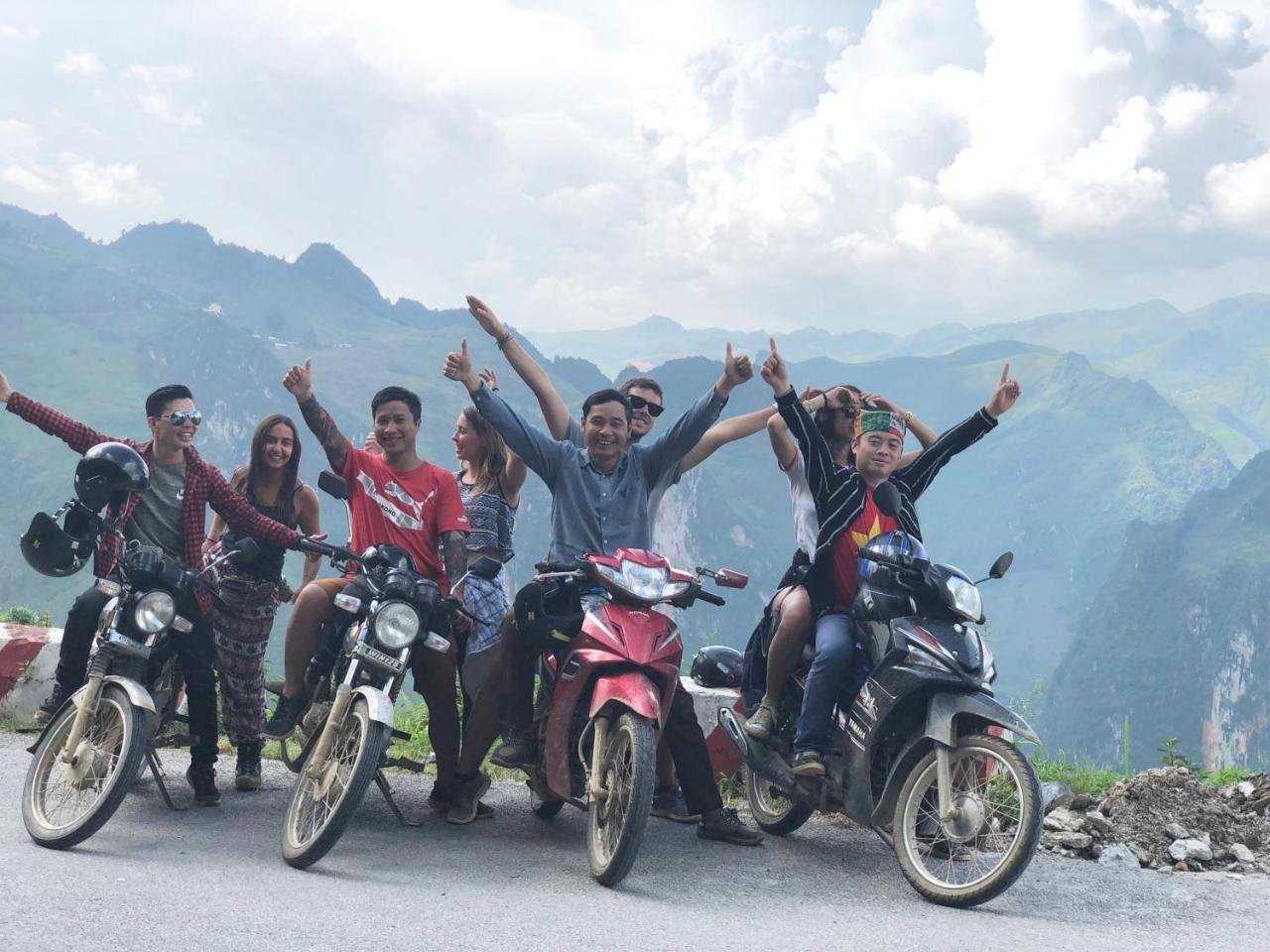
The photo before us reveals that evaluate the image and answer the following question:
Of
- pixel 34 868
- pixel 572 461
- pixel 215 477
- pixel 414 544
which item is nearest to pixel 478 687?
pixel 414 544

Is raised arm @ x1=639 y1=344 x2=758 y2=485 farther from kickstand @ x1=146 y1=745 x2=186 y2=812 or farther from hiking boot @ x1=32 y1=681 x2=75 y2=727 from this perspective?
hiking boot @ x1=32 y1=681 x2=75 y2=727

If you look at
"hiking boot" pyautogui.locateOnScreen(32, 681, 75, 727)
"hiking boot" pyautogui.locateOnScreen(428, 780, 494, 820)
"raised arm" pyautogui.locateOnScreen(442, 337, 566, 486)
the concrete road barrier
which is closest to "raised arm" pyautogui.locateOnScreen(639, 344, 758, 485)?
"raised arm" pyautogui.locateOnScreen(442, 337, 566, 486)

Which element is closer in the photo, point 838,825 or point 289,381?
point 289,381

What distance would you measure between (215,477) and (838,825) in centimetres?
347

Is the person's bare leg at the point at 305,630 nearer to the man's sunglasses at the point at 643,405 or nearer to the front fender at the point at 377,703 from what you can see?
the front fender at the point at 377,703

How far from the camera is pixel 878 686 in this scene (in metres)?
5.06

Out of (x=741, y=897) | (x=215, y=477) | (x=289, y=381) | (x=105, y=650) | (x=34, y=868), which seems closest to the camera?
(x=34, y=868)

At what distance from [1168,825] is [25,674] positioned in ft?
22.0

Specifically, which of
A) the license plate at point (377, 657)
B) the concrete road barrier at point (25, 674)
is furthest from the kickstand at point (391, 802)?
the concrete road barrier at point (25, 674)

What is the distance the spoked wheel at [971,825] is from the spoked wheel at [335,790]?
6.69ft

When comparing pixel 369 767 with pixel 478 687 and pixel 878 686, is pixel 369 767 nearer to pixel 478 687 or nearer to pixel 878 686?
pixel 478 687

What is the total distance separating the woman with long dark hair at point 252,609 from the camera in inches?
252

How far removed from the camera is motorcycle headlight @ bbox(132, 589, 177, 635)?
518 cm

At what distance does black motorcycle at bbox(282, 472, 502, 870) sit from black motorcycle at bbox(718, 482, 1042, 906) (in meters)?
1.63
